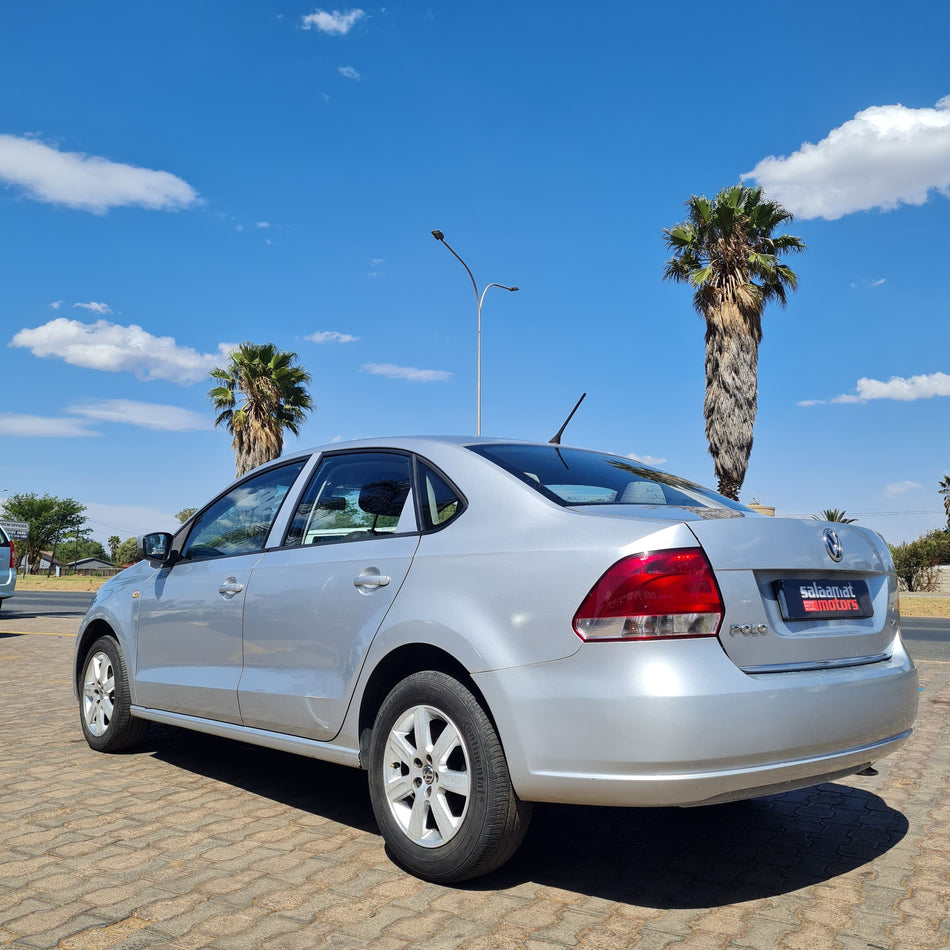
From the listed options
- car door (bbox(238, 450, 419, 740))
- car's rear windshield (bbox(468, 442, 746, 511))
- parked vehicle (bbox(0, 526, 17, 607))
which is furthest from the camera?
parked vehicle (bbox(0, 526, 17, 607))

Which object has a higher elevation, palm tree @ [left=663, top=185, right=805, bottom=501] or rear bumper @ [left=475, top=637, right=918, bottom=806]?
palm tree @ [left=663, top=185, right=805, bottom=501]

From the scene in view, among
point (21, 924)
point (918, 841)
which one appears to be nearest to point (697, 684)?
point (918, 841)

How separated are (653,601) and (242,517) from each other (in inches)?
103

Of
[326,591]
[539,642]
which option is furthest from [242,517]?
[539,642]

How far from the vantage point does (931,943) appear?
2.93 metres

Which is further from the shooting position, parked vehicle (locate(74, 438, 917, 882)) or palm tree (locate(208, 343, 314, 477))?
palm tree (locate(208, 343, 314, 477))

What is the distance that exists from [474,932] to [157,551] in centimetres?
302

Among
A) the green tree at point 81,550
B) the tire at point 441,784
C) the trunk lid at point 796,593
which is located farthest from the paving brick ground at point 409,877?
the green tree at point 81,550

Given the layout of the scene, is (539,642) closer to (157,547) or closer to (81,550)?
(157,547)

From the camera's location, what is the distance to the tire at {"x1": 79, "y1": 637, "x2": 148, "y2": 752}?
5.38 metres

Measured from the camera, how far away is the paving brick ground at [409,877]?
296cm

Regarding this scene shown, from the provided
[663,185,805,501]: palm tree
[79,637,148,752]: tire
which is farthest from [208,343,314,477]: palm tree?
[79,637,148,752]: tire

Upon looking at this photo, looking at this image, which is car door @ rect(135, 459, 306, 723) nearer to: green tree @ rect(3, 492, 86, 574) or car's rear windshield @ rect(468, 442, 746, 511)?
car's rear windshield @ rect(468, 442, 746, 511)

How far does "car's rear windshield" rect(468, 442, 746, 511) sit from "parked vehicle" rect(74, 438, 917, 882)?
0.02m
